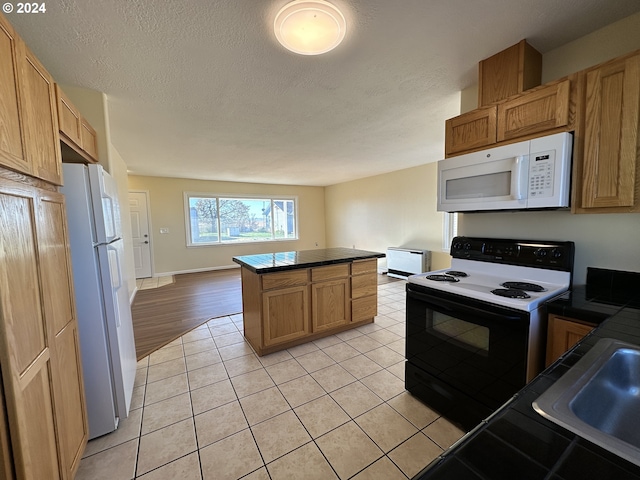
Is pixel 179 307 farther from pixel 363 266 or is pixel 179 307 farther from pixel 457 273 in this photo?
pixel 457 273

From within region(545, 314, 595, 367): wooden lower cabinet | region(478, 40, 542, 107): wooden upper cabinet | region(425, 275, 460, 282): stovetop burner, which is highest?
region(478, 40, 542, 107): wooden upper cabinet

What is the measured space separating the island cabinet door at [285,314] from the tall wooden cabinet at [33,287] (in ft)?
4.49

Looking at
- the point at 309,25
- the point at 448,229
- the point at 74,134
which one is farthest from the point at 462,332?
the point at 448,229

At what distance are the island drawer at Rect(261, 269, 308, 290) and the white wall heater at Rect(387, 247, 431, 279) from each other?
3.15 m

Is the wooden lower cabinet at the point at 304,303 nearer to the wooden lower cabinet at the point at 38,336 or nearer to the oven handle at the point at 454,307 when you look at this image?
the oven handle at the point at 454,307

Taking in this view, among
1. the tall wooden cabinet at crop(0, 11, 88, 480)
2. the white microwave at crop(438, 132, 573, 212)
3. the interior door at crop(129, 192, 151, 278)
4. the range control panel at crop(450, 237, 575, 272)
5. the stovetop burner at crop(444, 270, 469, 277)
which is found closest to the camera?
the tall wooden cabinet at crop(0, 11, 88, 480)

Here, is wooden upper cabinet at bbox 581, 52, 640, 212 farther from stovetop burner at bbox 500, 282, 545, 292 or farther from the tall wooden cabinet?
the tall wooden cabinet

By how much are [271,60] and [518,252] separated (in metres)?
2.06

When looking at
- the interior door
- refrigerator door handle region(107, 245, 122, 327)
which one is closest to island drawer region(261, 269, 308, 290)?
refrigerator door handle region(107, 245, 122, 327)

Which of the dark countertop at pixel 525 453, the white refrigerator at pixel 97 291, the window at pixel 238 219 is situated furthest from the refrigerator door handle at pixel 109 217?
the window at pixel 238 219

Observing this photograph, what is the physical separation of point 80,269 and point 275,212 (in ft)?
20.0

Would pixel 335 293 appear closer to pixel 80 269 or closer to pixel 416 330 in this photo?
pixel 416 330

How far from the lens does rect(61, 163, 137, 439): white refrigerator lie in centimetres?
152

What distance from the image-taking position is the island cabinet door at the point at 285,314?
2.51 m
